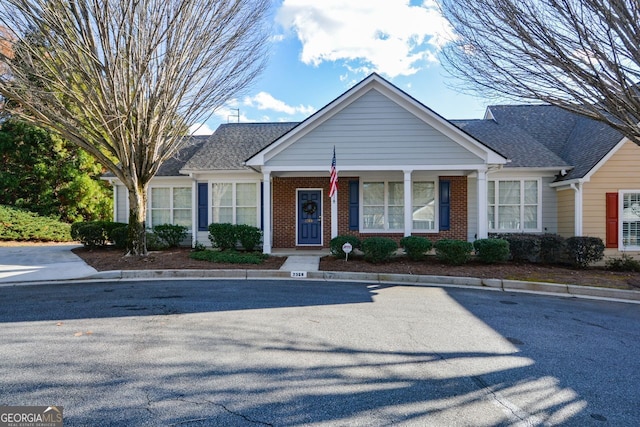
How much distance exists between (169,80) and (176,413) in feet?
33.4

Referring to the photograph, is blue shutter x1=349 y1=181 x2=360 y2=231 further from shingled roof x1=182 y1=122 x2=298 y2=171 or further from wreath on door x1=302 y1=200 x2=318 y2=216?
shingled roof x1=182 y1=122 x2=298 y2=171

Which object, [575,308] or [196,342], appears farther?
[575,308]

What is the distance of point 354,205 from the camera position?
552 inches

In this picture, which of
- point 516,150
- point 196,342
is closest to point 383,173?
point 516,150

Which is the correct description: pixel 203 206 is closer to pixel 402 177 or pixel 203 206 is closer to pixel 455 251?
pixel 402 177

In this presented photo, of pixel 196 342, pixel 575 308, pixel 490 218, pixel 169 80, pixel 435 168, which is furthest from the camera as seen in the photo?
pixel 490 218

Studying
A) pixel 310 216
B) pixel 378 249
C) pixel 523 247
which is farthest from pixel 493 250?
pixel 310 216

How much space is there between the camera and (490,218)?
13.6 meters

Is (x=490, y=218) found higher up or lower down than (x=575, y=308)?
higher up

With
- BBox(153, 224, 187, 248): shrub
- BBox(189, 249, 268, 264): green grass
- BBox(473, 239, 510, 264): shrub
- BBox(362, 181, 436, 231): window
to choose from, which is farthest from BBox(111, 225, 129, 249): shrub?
BBox(473, 239, 510, 264): shrub

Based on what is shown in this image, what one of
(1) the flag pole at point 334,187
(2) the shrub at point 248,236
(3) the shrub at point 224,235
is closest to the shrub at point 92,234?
(3) the shrub at point 224,235

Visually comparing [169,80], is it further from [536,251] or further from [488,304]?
[536,251]

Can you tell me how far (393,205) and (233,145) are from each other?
7411 millimetres

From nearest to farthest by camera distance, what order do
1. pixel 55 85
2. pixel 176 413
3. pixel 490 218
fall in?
pixel 176 413, pixel 55 85, pixel 490 218
